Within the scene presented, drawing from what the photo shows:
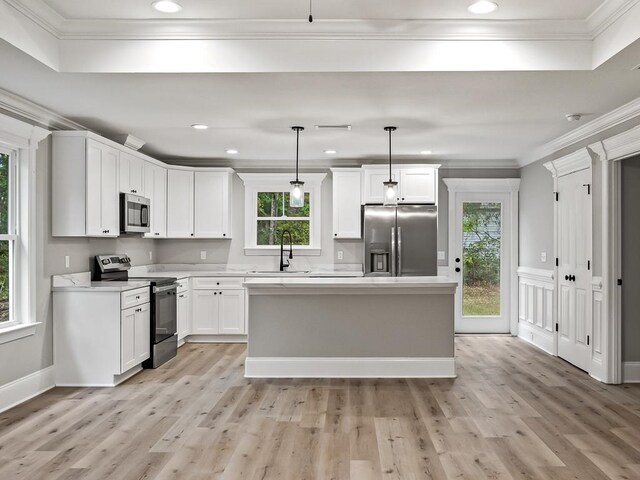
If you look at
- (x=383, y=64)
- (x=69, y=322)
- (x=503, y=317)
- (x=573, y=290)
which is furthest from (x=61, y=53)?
(x=503, y=317)

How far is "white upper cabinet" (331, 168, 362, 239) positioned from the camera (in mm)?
7180

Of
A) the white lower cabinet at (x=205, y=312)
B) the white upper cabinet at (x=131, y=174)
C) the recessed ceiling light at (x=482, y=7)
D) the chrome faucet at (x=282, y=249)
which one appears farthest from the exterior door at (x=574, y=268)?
the white upper cabinet at (x=131, y=174)

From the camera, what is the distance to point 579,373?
5289 millimetres

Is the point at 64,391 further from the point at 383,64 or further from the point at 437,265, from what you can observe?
the point at 437,265

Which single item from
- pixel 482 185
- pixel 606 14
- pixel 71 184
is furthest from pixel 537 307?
pixel 71 184

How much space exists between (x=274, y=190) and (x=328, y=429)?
4385mm

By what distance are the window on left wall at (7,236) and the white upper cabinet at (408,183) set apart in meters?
4.12

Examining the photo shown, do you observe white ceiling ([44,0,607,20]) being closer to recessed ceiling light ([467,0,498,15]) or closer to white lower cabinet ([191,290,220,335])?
recessed ceiling light ([467,0,498,15])

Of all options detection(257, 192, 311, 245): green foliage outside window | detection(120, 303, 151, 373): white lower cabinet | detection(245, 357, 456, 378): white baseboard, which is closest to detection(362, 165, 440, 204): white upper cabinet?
detection(257, 192, 311, 245): green foliage outside window

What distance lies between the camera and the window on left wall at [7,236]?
169 inches

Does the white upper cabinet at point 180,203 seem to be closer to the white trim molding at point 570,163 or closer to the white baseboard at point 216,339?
the white baseboard at point 216,339

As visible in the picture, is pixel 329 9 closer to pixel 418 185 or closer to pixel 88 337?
pixel 88 337

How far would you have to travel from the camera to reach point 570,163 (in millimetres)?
5684

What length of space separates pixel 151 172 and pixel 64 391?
2.79 meters
